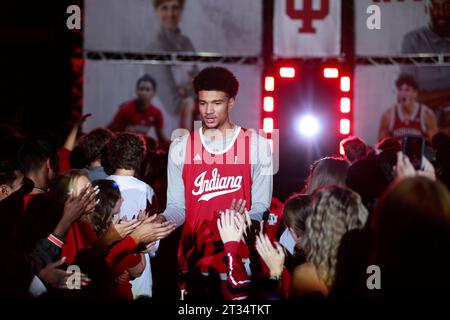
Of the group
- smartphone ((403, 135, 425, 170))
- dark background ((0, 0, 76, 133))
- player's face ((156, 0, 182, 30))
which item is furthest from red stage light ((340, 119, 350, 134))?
dark background ((0, 0, 76, 133))

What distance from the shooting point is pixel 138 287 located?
16.1 feet

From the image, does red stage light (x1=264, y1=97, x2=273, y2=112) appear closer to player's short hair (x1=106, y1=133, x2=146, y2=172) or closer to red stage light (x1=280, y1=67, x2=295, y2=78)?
red stage light (x1=280, y1=67, x2=295, y2=78)

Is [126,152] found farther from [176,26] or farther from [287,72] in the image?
[176,26]

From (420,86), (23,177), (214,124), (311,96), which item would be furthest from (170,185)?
→ (420,86)

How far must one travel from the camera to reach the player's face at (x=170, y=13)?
10.5 m

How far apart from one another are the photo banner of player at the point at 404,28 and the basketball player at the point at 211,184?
20.3 feet

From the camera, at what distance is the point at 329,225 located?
342cm

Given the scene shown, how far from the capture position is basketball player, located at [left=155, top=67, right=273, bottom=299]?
4.56 meters

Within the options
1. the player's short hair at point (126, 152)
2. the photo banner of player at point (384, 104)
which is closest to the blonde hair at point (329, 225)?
the player's short hair at point (126, 152)

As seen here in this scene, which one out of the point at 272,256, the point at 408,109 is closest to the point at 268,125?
the point at 408,109

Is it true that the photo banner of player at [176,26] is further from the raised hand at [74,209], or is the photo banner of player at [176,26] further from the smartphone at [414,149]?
the raised hand at [74,209]

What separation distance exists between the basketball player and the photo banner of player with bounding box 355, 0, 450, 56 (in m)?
6.18

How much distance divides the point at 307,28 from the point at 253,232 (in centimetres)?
688
